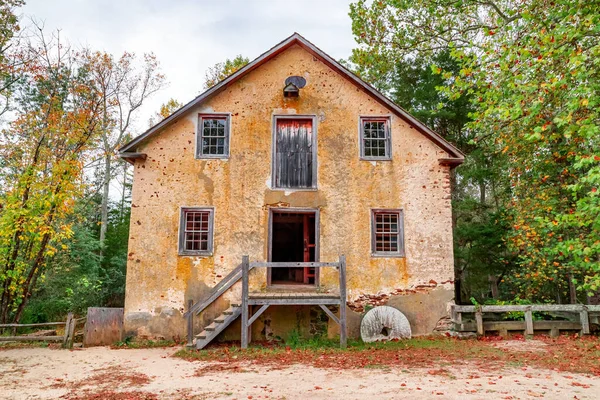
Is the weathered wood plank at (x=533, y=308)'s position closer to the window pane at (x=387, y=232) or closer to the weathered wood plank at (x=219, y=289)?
the window pane at (x=387, y=232)

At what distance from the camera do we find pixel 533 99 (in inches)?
318

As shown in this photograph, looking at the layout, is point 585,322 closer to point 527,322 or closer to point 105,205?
point 527,322

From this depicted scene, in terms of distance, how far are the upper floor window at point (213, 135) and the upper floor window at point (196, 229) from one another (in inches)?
71.3

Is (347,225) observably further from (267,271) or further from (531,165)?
(531,165)

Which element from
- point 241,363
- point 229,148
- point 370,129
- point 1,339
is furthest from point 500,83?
point 1,339

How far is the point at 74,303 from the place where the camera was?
53.0 ft

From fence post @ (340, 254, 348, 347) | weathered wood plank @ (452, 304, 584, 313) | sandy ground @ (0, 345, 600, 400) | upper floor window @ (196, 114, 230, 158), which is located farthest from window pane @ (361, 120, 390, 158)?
sandy ground @ (0, 345, 600, 400)

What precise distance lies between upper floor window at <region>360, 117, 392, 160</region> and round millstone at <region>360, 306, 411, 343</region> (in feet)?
15.5

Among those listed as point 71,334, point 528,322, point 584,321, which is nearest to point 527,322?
point 528,322

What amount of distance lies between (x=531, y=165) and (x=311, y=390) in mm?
11501

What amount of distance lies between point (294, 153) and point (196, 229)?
377 centimetres

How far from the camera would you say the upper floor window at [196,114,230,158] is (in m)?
12.1

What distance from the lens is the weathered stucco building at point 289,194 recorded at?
37.1ft

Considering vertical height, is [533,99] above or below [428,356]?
above
